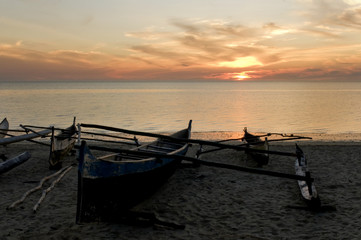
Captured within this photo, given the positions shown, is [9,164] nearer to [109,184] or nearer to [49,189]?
[49,189]

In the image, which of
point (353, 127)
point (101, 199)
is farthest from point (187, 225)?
point (353, 127)

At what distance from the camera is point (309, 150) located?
53.5 feet

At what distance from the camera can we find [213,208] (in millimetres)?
7773

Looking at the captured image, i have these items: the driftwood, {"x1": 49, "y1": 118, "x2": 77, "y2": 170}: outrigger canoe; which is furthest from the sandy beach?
{"x1": 49, "y1": 118, "x2": 77, "y2": 170}: outrigger canoe

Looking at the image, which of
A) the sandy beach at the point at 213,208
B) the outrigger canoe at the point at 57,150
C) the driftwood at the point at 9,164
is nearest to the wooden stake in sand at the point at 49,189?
the sandy beach at the point at 213,208

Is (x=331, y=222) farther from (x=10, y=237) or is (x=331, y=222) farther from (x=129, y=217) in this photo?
(x=10, y=237)

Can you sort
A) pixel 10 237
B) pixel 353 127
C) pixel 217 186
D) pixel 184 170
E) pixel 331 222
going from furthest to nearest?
pixel 353 127 < pixel 184 170 < pixel 217 186 < pixel 331 222 < pixel 10 237

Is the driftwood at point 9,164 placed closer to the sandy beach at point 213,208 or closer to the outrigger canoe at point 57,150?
the sandy beach at point 213,208

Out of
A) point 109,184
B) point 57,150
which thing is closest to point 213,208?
point 109,184

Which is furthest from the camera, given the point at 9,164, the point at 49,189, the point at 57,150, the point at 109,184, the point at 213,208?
the point at 57,150

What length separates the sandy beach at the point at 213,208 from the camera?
6203 millimetres

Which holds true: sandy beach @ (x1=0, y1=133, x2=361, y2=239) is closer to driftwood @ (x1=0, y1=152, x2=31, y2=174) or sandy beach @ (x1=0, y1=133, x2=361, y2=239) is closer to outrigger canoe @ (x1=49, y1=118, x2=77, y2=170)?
driftwood @ (x1=0, y1=152, x2=31, y2=174)

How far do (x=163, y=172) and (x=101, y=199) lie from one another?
92.5 inches

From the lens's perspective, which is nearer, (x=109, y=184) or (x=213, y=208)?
(x=109, y=184)
